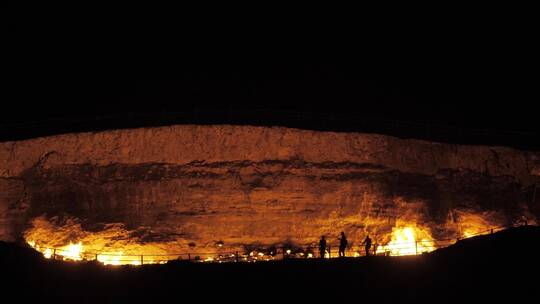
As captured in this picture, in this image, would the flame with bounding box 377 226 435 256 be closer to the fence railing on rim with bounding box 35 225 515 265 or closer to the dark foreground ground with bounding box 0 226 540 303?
the fence railing on rim with bounding box 35 225 515 265

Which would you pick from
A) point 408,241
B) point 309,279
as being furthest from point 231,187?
point 309,279

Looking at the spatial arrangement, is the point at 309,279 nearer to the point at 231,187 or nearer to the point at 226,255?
the point at 226,255

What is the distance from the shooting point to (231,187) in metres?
25.2

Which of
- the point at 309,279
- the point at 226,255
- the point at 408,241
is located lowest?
the point at 309,279

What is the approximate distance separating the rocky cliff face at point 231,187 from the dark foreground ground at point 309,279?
4.52 metres

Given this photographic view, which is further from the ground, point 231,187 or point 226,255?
point 231,187

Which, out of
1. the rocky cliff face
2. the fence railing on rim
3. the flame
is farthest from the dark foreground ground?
the rocky cliff face

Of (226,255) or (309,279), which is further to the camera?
(226,255)

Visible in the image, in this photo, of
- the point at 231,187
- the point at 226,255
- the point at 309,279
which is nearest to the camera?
the point at 309,279

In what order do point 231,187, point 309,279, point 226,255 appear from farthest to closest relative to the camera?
point 231,187 → point 226,255 → point 309,279

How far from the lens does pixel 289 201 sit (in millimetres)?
25250

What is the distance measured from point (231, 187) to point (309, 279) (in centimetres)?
625

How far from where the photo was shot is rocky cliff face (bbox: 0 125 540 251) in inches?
981

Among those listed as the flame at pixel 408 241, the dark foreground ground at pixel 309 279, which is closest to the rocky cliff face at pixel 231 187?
the flame at pixel 408 241
